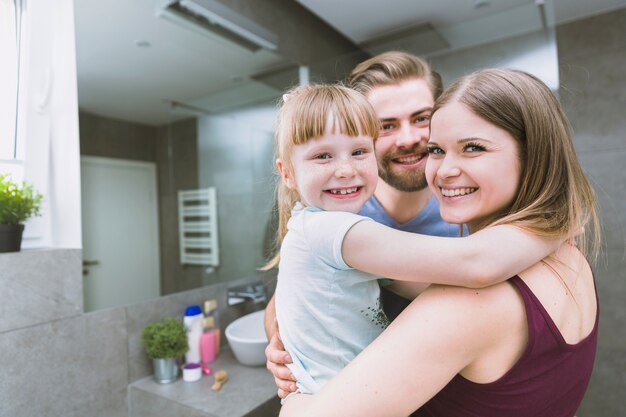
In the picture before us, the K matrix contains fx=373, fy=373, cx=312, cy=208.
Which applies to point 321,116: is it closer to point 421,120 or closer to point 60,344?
point 421,120

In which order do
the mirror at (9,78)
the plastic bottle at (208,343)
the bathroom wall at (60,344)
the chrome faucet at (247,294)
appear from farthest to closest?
the chrome faucet at (247,294) < the plastic bottle at (208,343) < the mirror at (9,78) < the bathroom wall at (60,344)

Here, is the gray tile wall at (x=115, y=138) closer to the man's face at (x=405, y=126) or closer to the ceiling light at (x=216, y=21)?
the ceiling light at (x=216, y=21)

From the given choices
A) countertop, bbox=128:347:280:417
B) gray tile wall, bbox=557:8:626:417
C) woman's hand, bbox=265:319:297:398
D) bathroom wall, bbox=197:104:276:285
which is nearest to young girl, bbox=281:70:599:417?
woman's hand, bbox=265:319:297:398

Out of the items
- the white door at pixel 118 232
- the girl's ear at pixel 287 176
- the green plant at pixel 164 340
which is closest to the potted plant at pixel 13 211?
the white door at pixel 118 232

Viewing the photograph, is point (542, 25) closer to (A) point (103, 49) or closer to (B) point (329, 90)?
(B) point (329, 90)

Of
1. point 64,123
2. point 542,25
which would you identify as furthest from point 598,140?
point 64,123

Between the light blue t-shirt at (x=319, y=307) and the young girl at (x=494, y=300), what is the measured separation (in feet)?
0.28

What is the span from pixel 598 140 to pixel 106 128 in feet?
9.35

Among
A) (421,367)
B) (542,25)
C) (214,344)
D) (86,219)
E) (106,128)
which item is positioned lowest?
(214,344)

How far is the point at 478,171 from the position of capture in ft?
2.25

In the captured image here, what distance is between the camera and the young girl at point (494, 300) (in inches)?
22.7

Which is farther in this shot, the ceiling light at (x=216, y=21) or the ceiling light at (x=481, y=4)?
the ceiling light at (x=481, y=4)

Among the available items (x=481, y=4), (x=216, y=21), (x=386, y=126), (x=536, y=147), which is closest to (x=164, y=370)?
(x=386, y=126)

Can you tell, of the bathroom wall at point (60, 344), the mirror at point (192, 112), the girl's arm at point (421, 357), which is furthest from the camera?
the mirror at point (192, 112)
